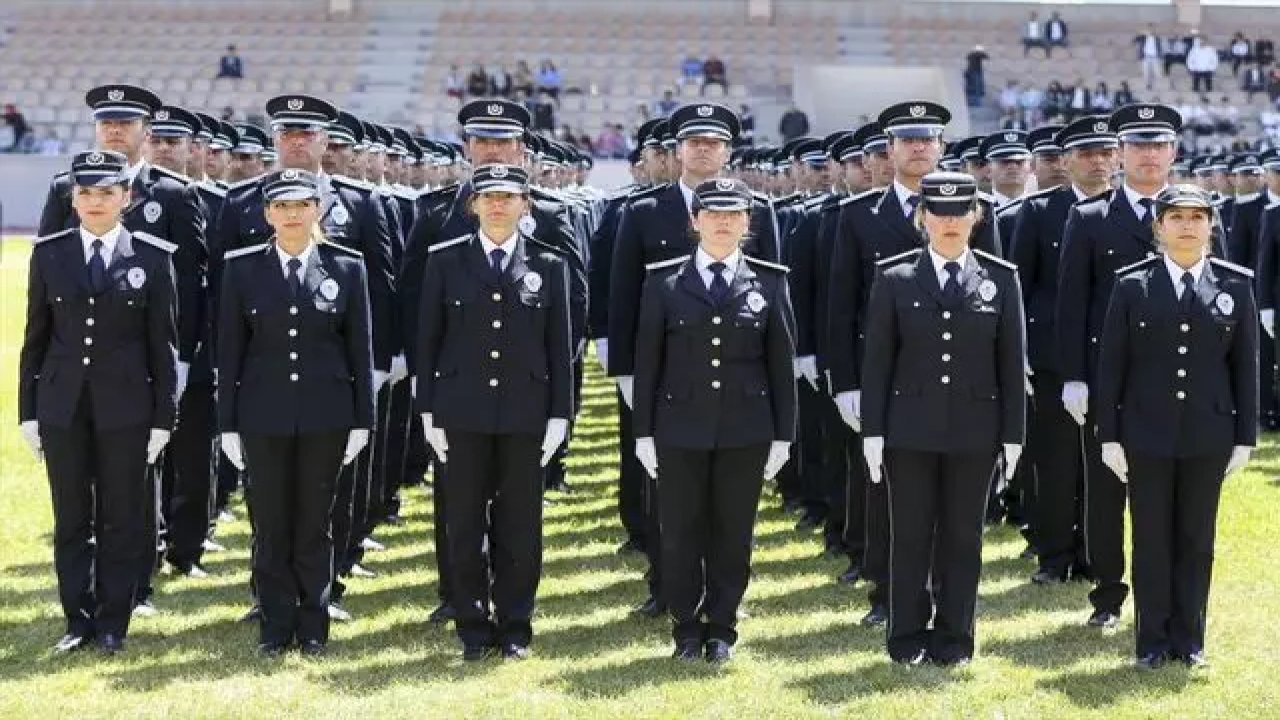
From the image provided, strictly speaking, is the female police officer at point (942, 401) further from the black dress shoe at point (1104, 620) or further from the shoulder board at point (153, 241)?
the shoulder board at point (153, 241)

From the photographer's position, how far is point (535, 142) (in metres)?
13.0

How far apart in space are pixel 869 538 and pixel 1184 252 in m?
1.88

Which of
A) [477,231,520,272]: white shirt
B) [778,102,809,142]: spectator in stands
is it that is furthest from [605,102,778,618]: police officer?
[778,102,809,142]: spectator in stands

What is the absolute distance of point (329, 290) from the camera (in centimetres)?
712

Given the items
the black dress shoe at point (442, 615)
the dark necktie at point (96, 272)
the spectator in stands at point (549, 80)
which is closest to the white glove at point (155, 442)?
the dark necktie at point (96, 272)

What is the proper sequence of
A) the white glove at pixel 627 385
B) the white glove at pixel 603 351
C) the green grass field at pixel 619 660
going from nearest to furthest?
1. the green grass field at pixel 619 660
2. the white glove at pixel 627 385
3. the white glove at pixel 603 351

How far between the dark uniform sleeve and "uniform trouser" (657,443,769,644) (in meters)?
1.16

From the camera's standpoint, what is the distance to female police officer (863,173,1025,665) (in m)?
6.77

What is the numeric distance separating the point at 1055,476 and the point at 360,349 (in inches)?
131

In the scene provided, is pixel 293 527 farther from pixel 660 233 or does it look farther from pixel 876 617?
pixel 876 617

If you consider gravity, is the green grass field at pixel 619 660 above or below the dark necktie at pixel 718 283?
below

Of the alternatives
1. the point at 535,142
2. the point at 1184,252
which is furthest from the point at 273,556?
the point at 535,142

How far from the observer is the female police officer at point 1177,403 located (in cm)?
676

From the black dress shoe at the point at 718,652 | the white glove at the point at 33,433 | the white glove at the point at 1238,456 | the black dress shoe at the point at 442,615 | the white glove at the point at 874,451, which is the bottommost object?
the black dress shoe at the point at 718,652
